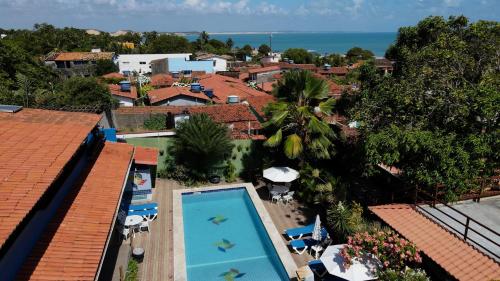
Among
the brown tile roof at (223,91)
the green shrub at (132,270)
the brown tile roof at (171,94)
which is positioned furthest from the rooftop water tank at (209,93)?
the green shrub at (132,270)

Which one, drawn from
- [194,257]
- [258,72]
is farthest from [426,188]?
[258,72]

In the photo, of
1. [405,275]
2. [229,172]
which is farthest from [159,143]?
[405,275]

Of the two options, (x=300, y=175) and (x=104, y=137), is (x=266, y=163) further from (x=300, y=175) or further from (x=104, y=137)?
(x=104, y=137)

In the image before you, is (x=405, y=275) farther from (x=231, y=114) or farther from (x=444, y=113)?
(x=231, y=114)

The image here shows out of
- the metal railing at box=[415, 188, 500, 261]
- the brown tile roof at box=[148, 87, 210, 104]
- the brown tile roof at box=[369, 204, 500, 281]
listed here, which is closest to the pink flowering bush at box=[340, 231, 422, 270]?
the brown tile roof at box=[369, 204, 500, 281]

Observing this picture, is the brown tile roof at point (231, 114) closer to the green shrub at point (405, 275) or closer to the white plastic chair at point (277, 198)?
the white plastic chair at point (277, 198)

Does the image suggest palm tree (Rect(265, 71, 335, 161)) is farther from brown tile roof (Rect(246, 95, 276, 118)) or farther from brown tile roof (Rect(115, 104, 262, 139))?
brown tile roof (Rect(246, 95, 276, 118))
